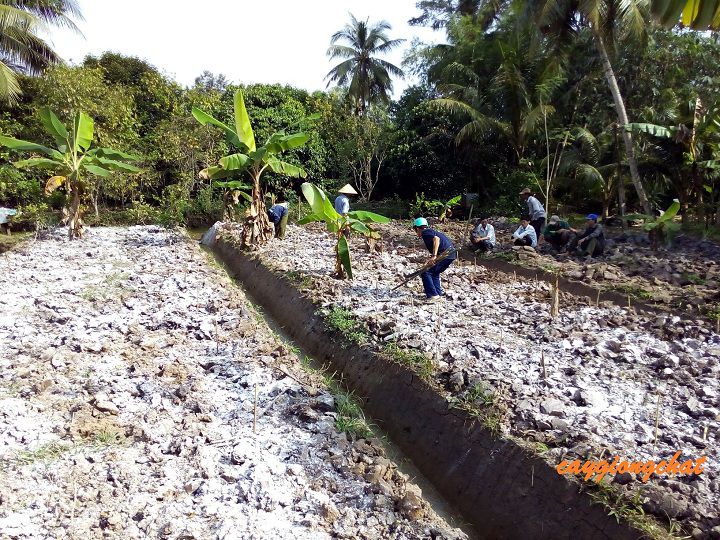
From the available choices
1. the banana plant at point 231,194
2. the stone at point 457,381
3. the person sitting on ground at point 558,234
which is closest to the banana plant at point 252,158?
the banana plant at point 231,194

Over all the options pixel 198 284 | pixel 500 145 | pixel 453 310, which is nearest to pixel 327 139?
pixel 500 145

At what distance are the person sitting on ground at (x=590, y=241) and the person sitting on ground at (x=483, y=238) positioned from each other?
1.81 meters

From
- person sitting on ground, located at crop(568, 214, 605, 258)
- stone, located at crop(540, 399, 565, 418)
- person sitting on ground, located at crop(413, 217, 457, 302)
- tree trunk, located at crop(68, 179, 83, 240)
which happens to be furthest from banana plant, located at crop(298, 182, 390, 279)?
tree trunk, located at crop(68, 179, 83, 240)

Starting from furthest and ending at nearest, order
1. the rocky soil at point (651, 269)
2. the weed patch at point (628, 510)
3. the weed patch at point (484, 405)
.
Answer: the rocky soil at point (651, 269), the weed patch at point (484, 405), the weed patch at point (628, 510)

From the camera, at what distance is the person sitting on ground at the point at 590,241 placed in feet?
37.6

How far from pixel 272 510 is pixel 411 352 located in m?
2.77

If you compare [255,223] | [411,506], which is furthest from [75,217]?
[411,506]

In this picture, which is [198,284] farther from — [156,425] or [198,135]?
[198,135]

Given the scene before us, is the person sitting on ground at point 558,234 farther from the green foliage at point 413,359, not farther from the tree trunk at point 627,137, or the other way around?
the green foliage at point 413,359

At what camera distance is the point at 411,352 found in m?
6.28

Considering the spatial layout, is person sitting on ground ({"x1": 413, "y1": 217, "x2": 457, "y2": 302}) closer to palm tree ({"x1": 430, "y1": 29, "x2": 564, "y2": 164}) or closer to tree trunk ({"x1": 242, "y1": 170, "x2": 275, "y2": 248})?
tree trunk ({"x1": 242, "y1": 170, "x2": 275, "y2": 248})

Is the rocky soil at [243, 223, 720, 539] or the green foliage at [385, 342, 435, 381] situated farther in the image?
the green foliage at [385, 342, 435, 381]

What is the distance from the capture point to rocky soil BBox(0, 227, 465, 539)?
3.86m

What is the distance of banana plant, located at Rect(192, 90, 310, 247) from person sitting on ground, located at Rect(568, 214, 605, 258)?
6.61m
